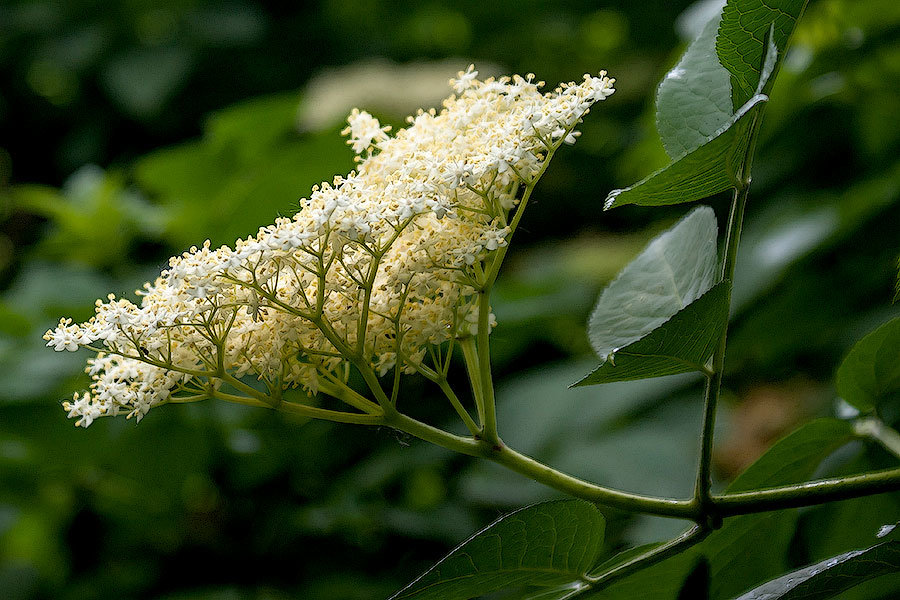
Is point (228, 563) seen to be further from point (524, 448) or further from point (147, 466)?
point (524, 448)

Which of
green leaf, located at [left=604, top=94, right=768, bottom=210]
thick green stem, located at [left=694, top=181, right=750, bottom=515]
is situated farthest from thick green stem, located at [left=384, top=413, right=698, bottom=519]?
green leaf, located at [left=604, top=94, right=768, bottom=210]

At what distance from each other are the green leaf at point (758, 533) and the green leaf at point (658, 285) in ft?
0.33

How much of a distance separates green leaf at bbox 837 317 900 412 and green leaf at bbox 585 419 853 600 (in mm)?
19

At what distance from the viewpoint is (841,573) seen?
1.18 feet

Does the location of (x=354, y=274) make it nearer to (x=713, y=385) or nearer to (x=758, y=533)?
(x=713, y=385)

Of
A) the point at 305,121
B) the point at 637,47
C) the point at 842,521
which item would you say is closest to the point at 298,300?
the point at 842,521

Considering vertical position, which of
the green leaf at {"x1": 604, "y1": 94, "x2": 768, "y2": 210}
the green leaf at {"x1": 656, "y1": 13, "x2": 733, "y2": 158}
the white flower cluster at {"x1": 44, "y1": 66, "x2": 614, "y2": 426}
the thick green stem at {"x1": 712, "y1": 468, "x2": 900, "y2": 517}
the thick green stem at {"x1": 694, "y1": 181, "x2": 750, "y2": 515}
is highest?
the green leaf at {"x1": 656, "y1": 13, "x2": 733, "y2": 158}

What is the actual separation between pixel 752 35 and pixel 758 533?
0.95 ft

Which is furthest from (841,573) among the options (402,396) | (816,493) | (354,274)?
(402,396)

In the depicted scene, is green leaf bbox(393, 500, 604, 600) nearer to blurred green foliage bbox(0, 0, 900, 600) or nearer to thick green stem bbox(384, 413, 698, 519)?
thick green stem bbox(384, 413, 698, 519)

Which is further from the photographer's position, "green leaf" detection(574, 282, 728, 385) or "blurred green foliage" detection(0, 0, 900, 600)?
"blurred green foliage" detection(0, 0, 900, 600)

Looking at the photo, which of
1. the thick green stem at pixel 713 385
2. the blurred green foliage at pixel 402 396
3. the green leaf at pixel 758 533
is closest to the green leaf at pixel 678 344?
the thick green stem at pixel 713 385

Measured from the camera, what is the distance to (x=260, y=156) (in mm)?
1202

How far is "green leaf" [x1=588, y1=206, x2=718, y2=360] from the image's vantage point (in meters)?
0.46
